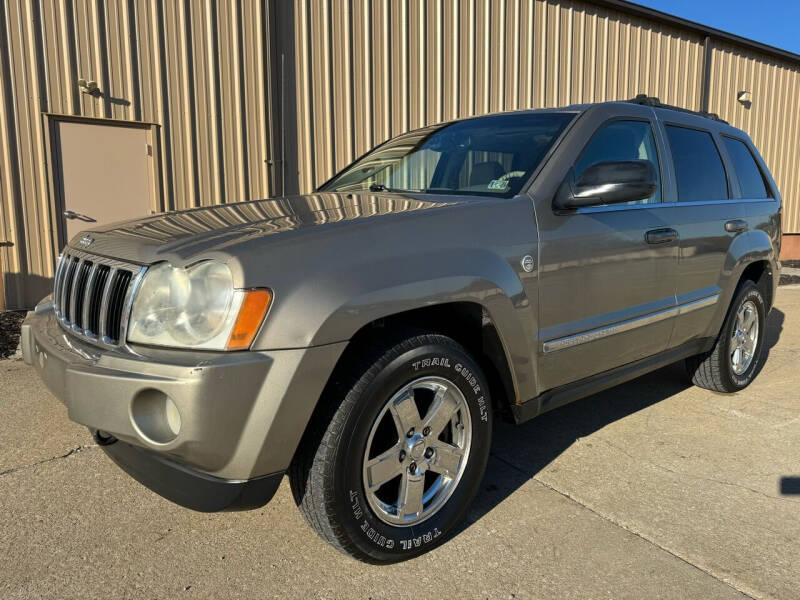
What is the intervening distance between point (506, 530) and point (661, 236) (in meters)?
1.69

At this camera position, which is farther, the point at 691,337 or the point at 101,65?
the point at 101,65

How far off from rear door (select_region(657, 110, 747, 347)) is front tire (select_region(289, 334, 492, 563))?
1.67 m

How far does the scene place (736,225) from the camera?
389 centimetres

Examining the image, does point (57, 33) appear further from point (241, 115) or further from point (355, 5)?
point (355, 5)

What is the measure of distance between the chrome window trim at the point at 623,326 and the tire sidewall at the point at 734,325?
0.47m

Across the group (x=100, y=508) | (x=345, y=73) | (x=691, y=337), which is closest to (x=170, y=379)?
(x=100, y=508)

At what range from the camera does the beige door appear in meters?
6.73

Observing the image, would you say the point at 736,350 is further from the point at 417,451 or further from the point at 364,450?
the point at 364,450

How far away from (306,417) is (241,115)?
6.39m

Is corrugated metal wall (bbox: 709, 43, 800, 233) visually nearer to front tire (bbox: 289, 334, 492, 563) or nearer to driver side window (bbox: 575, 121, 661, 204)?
driver side window (bbox: 575, 121, 661, 204)

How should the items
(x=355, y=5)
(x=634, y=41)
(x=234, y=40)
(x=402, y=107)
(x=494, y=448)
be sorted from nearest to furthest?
1. (x=494, y=448)
2. (x=234, y=40)
3. (x=355, y=5)
4. (x=402, y=107)
5. (x=634, y=41)

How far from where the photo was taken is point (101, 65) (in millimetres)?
6727

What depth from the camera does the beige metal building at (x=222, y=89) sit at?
21.4 ft

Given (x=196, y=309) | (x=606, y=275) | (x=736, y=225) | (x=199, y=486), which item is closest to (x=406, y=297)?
(x=196, y=309)
